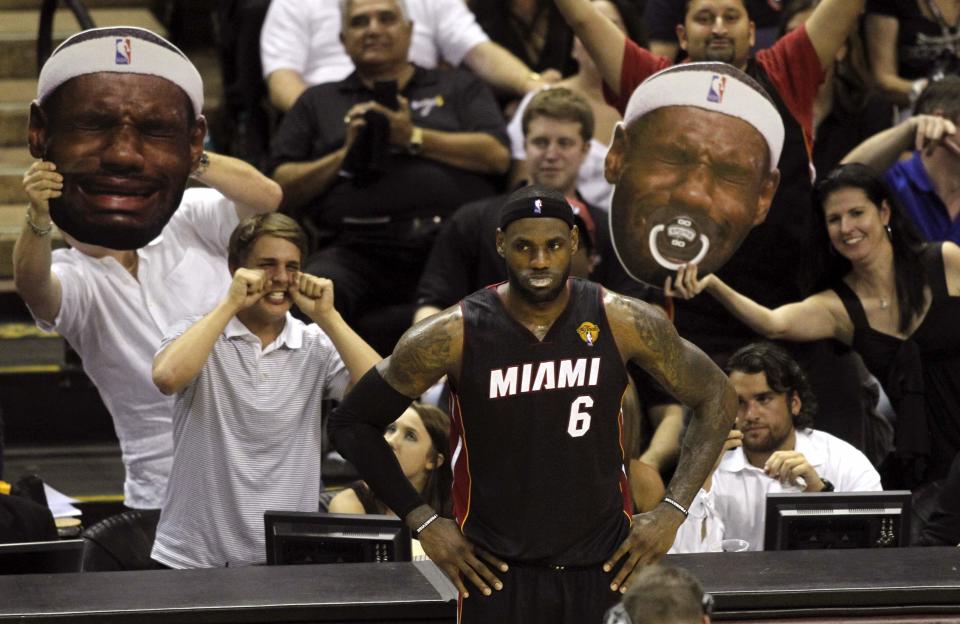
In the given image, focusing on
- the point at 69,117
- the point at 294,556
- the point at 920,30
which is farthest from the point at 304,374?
the point at 920,30

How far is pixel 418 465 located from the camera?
15.1 ft

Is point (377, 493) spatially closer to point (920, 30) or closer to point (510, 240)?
point (510, 240)

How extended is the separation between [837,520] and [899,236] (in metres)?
1.36

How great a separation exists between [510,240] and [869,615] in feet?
4.22

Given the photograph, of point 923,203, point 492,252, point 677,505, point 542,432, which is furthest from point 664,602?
point 923,203

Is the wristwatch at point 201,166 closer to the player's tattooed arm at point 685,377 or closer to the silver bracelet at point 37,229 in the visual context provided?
the silver bracelet at point 37,229

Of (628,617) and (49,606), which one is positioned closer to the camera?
(628,617)

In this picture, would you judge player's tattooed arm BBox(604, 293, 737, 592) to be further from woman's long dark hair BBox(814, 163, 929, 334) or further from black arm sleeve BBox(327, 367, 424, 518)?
woman's long dark hair BBox(814, 163, 929, 334)

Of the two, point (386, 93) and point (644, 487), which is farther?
point (386, 93)

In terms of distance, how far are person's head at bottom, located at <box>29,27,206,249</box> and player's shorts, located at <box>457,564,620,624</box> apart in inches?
69.6

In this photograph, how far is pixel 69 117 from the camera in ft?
15.1

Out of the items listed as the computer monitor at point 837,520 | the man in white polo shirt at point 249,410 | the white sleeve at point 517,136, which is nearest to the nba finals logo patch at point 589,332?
the computer monitor at point 837,520

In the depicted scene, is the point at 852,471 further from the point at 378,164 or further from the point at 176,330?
the point at 378,164

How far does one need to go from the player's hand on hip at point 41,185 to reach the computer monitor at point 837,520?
2.13 meters
